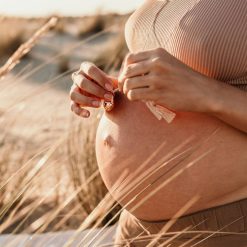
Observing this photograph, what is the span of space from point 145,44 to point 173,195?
0.43 m

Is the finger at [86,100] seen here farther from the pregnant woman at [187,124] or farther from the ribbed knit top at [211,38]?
the ribbed knit top at [211,38]

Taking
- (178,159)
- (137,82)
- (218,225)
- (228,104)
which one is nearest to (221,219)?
(218,225)

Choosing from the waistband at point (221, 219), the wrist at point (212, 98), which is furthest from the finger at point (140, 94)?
the waistband at point (221, 219)


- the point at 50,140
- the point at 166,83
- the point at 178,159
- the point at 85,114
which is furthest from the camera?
the point at 50,140

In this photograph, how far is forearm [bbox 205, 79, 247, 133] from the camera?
1744 mm

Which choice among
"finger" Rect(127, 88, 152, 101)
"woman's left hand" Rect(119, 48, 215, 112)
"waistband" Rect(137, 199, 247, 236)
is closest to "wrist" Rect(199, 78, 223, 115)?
"woman's left hand" Rect(119, 48, 215, 112)

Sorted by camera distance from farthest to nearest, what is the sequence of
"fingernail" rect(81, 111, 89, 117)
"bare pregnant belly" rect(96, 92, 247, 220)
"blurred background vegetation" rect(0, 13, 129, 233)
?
"fingernail" rect(81, 111, 89, 117) → "bare pregnant belly" rect(96, 92, 247, 220) → "blurred background vegetation" rect(0, 13, 129, 233)

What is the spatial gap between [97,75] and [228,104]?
35 centimetres

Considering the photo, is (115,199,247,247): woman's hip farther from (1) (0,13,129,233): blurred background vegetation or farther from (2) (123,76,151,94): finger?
(2) (123,76,151,94): finger

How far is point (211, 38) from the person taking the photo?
6.21 feet

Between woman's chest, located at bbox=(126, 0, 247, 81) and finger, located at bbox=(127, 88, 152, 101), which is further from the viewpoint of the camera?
woman's chest, located at bbox=(126, 0, 247, 81)

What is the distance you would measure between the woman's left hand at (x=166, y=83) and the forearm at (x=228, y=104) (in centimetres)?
1

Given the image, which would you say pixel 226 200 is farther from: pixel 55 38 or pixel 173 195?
pixel 55 38

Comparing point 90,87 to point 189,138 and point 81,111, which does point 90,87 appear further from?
point 189,138
